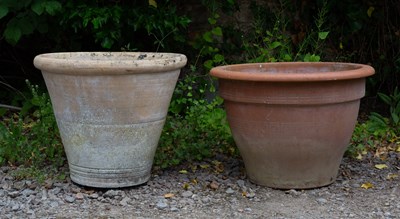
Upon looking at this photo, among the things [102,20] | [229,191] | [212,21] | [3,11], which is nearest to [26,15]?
[3,11]

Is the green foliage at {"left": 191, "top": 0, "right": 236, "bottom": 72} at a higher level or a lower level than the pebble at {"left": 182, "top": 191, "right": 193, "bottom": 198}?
higher

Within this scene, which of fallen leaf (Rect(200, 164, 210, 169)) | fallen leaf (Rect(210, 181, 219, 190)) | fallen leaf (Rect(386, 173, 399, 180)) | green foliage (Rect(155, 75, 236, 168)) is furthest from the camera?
green foliage (Rect(155, 75, 236, 168))

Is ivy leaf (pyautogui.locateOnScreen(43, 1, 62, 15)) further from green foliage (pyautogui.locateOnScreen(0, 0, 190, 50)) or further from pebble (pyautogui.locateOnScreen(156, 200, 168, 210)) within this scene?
pebble (pyautogui.locateOnScreen(156, 200, 168, 210))

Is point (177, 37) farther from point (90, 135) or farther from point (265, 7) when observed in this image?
point (90, 135)

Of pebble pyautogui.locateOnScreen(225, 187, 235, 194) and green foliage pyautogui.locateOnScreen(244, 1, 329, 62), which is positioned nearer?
pebble pyautogui.locateOnScreen(225, 187, 235, 194)

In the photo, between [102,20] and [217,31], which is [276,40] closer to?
[217,31]

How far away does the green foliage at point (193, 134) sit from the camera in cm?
436

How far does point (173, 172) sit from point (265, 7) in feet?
6.83

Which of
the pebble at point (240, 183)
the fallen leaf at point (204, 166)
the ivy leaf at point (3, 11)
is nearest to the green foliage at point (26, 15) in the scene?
the ivy leaf at point (3, 11)

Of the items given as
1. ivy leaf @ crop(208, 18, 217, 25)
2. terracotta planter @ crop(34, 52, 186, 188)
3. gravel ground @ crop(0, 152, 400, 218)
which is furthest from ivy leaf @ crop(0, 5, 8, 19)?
ivy leaf @ crop(208, 18, 217, 25)

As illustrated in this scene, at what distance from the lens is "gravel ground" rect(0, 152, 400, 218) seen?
11.5 ft

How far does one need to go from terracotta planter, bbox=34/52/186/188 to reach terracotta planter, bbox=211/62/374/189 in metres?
0.42

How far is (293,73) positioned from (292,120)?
1.14ft

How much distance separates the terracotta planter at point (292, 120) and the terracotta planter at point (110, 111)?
1.36ft
